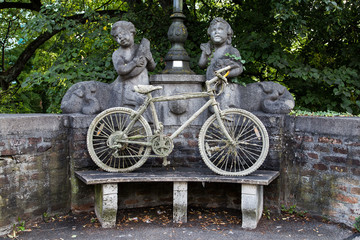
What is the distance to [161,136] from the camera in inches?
165

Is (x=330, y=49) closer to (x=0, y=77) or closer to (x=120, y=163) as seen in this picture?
(x=120, y=163)

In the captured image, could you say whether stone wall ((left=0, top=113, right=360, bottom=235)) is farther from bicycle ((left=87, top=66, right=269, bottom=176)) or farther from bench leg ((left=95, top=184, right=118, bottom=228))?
bench leg ((left=95, top=184, right=118, bottom=228))

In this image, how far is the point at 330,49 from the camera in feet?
21.6

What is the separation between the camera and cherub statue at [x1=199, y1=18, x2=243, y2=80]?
4.59 meters

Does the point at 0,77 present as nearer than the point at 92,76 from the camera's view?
No

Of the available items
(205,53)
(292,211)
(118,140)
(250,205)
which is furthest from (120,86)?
(292,211)

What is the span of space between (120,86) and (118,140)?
79 cm

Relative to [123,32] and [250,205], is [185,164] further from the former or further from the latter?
[123,32]

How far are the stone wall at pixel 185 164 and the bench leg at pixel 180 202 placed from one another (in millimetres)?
380

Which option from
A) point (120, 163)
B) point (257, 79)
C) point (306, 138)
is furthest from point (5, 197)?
point (257, 79)

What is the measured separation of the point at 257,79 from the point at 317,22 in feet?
4.75

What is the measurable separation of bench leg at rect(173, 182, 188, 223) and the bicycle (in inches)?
11.9

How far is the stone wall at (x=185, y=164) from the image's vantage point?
400cm

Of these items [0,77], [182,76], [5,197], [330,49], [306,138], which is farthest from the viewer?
[0,77]
